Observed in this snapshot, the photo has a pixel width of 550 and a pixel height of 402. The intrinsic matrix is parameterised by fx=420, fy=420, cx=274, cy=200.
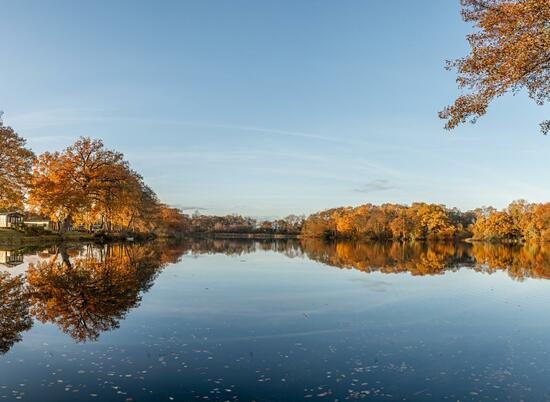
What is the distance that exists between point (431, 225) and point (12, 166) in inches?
3956

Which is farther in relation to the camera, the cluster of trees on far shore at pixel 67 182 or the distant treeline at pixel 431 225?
the distant treeline at pixel 431 225

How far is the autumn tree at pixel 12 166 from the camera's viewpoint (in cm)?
4322

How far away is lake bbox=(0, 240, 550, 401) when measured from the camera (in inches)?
301

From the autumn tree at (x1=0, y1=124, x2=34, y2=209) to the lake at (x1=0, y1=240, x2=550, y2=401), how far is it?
28.0 metres

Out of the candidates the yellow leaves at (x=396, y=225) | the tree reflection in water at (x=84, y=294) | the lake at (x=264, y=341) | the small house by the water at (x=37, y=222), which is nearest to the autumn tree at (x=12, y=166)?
the tree reflection in water at (x=84, y=294)

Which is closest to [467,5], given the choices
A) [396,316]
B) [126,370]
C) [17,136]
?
[396,316]

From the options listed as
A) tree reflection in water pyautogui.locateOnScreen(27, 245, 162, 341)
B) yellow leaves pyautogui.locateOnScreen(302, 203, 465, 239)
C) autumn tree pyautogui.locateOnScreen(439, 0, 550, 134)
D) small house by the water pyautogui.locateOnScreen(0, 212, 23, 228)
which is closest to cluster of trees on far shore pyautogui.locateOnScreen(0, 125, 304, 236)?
small house by the water pyautogui.locateOnScreen(0, 212, 23, 228)

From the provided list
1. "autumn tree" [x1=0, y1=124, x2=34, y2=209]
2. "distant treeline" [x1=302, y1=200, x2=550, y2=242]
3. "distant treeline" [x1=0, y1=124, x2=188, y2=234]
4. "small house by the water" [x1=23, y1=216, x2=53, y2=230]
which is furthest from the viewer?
"distant treeline" [x1=302, y1=200, x2=550, y2=242]

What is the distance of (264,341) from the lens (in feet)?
35.2

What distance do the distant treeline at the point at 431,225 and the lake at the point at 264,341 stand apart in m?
96.7

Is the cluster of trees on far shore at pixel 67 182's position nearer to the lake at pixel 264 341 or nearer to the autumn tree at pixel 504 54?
the lake at pixel 264 341

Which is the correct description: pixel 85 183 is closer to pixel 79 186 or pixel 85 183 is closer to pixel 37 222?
pixel 79 186

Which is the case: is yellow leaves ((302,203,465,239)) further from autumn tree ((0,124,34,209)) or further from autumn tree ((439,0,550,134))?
autumn tree ((439,0,550,134))

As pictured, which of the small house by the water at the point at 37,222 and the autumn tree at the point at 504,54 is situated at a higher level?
the autumn tree at the point at 504,54
